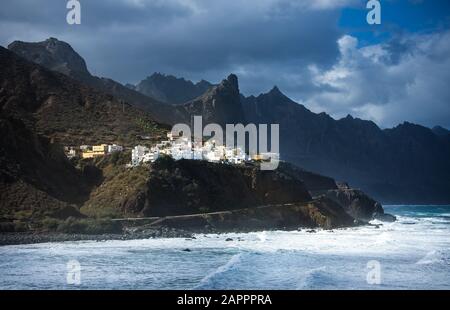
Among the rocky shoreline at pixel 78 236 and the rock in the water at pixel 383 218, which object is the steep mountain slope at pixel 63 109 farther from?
the rock in the water at pixel 383 218

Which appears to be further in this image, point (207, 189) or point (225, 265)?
point (207, 189)

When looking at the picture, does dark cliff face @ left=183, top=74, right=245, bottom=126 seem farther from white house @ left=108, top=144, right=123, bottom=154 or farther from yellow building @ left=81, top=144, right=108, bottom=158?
yellow building @ left=81, top=144, right=108, bottom=158

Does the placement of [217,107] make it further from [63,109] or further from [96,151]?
[96,151]

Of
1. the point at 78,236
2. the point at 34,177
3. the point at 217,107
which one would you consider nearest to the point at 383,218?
the point at 34,177

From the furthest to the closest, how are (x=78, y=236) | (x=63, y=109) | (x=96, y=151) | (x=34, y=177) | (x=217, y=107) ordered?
(x=217, y=107) → (x=63, y=109) → (x=96, y=151) → (x=34, y=177) → (x=78, y=236)

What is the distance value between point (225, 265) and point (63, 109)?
68.2 meters

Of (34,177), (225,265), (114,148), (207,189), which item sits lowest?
(225,265)

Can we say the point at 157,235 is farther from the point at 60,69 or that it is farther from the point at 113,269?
the point at 60,69

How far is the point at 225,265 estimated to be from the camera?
1485 inches

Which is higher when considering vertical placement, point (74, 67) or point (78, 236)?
point (74, 67)

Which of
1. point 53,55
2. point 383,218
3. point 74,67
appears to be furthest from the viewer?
point 74,67

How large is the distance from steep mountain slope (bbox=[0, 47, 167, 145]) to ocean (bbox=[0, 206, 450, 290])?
1634 inches

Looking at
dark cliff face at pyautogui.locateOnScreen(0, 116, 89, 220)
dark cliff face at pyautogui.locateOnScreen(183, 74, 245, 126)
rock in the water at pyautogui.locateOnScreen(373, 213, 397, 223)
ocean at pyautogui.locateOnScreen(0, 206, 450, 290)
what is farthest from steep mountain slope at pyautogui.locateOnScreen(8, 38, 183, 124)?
ocean at pyautogui.locateOnScreen(0, 206, 450, 290)
